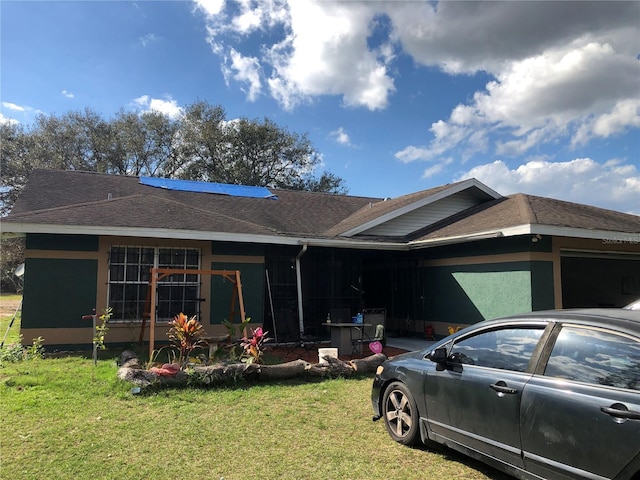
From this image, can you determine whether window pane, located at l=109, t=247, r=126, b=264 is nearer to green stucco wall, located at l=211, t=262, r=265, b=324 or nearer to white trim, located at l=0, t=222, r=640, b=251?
white trim, located at l=0, t=222, r=640, b=251

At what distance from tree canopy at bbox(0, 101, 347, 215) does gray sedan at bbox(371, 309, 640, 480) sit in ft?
96.5

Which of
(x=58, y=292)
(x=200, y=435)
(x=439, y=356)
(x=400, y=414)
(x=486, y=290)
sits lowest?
(x=200, y=435)

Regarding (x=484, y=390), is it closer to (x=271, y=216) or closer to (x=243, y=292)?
(x=243, y=292)

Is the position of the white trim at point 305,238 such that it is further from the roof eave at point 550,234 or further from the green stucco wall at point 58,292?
the green stucco wall at point 58,292

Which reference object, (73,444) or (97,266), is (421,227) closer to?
(97,266)

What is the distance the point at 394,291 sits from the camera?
13.4 m

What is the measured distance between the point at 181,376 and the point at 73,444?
206 centimetres

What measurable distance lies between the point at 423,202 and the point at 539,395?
9.97 m

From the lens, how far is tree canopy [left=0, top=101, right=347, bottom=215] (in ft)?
103

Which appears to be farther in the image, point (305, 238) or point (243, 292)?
point (305, 238)

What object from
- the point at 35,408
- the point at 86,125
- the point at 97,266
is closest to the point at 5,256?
the point at 86,125

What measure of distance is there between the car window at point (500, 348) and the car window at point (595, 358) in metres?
0.22

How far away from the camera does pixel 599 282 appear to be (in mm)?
14531

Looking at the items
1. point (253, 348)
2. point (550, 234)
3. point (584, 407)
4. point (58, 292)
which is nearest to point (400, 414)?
point (584, 407)
